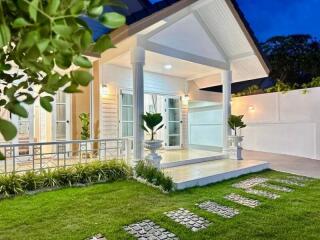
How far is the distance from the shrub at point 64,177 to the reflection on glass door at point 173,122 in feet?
13.5

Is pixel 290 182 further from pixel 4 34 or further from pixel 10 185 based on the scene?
pixel 4 34

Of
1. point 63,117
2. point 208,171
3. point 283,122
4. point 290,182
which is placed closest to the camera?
point 290,182

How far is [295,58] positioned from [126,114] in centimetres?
1085

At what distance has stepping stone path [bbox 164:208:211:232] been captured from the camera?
342 centimetres

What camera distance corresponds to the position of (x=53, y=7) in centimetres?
60

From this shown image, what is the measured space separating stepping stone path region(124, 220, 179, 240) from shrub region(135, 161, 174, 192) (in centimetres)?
142

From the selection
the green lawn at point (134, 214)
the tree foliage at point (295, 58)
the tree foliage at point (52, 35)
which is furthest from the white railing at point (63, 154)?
the tree foliage at point (295, 58)

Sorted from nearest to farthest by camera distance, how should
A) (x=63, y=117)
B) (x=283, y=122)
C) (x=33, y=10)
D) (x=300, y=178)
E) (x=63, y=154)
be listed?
(x=33, y=10), (x=300, y=178), (x=63, y=154), (x=63, y=117), (x=283, y=122)

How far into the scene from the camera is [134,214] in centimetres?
376

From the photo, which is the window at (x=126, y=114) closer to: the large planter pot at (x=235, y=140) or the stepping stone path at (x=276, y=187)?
the large planter pot at (x=235, y=140)

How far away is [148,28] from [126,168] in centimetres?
309

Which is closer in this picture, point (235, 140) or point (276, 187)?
point (276, 187)

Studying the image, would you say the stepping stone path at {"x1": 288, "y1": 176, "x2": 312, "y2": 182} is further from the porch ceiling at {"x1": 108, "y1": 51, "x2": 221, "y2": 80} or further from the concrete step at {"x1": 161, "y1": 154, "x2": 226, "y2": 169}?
the porch ceiling at {"x1": 108, "y1": 51, "x2": 221, "y2": 80}

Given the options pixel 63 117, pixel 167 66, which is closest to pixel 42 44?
pixel 63 117
